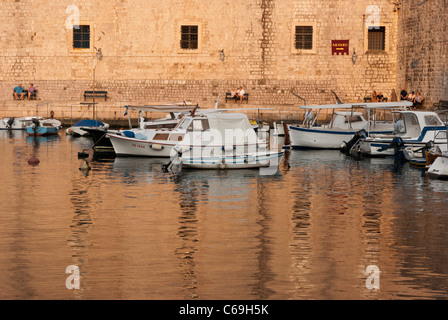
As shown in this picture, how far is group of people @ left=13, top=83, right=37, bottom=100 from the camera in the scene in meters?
39.1

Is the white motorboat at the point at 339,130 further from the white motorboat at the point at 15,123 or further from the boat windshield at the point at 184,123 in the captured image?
the white motorboat at the point at 15,123

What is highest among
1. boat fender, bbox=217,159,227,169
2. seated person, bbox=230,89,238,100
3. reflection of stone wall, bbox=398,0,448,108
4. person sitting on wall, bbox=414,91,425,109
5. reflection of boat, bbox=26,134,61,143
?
reflection of stone wall, bbox=398,0,448,108

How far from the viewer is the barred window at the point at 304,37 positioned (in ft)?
128

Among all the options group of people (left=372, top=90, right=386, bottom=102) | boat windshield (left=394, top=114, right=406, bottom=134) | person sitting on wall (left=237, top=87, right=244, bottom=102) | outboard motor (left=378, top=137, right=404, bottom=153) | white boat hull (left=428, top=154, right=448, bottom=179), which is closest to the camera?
white boat hull (left=428, top=154, right=448, bottom=179)

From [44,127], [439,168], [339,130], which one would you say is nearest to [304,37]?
[339,130]

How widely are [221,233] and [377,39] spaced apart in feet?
89.6

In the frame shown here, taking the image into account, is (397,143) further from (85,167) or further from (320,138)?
(85,167)

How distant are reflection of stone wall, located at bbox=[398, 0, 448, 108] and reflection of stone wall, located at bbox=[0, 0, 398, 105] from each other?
1252mm

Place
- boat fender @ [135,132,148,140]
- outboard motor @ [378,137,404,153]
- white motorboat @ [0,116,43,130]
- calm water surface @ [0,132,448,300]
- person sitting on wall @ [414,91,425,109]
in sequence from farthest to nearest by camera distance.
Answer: white motorboat @ [0,116,43,130] < person sitting on wall @ [414,91,425,109] < boat fender @ [135,132,148,140] < outboard motor @ [378,137,404,153] < calm water surface @ [0,132,448,300]

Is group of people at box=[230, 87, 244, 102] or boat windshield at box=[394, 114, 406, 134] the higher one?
group of people at box=[230, 87, 244, 102]

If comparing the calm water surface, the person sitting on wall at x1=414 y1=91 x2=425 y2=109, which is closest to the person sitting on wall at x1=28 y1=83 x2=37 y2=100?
the person sitting on wall at x1=414 y1=91 x2=425 y2=109

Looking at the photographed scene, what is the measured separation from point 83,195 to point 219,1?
2271cm

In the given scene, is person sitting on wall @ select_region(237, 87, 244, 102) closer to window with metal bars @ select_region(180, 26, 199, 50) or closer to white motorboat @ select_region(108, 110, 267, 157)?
window with metal bars @ select_region(180, 26, 199, 50)

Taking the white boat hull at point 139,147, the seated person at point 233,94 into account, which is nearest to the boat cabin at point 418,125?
the white boat hull at point 139,147
